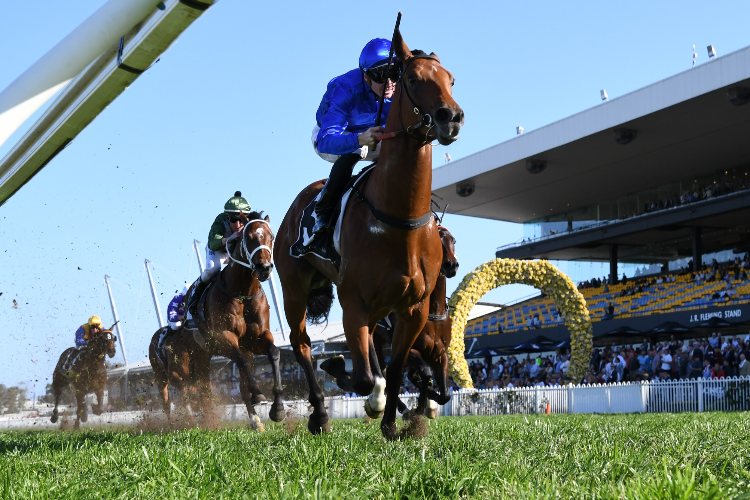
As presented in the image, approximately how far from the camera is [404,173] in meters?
5.10

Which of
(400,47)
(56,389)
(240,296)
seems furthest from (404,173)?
(56,389)

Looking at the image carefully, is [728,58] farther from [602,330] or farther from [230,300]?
[230,300]

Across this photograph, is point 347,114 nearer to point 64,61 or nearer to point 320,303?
point 320,303

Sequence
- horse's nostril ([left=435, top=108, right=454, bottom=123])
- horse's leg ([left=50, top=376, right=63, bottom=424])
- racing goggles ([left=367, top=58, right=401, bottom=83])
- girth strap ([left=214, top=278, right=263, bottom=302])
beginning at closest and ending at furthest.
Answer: horse's nostril ([left=435, top=108, right=454, bottom=123])
racing goggles ([left=367, top=58, right=401, bottom=83])
girth strap ([left=214, top=278, right=263, bottom=302])
horse's leg ([left=50, top=376, right=63, bottom=424])

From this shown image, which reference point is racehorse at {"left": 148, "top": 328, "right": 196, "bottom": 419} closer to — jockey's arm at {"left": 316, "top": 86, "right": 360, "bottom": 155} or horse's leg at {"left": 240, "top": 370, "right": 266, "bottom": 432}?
horse's leg at {"left": 240, "top": 370, "right": 266, "bottom": 432}

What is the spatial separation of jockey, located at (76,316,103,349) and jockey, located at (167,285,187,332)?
3.86m

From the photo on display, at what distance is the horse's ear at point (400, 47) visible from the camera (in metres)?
5.22

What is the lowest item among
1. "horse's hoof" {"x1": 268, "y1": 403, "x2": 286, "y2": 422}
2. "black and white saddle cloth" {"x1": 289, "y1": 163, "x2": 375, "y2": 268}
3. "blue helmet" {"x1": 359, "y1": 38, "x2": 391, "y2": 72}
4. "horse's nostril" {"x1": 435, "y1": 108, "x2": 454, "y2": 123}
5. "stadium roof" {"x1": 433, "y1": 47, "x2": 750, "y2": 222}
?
"horse's hoof" {"x1": 268, "y1": 403, "x2": 286, "y2": 422}

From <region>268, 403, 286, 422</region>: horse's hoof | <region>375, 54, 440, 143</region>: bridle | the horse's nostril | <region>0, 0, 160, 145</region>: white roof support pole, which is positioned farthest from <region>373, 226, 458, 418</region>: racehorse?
<region>0, 0, 160, 145</region>: white roof support pole

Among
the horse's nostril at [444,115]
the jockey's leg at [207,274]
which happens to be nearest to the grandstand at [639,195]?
the jockey's leg at [207,274]

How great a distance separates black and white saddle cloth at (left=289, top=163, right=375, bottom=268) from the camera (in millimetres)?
5789

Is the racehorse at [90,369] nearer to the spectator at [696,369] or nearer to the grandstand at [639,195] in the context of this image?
the spectator at [696,369]

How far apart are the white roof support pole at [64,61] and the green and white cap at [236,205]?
6725mm

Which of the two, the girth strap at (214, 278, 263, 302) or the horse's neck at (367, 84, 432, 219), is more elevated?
the horse's neck at (367, 84, 432, 219)
